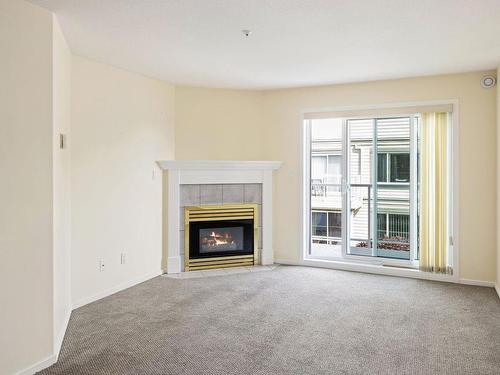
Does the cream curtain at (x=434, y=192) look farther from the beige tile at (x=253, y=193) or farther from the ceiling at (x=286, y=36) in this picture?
the beige tile at (x=253, y=193)

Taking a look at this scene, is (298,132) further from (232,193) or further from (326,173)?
(232,193)

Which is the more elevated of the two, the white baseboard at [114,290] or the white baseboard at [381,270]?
the white baseboard at [381,270]

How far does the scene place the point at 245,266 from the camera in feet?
17.5

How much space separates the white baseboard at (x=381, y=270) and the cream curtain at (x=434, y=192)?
0.09 meters

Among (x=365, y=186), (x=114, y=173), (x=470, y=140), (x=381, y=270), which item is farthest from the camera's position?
(x=365, y=186)

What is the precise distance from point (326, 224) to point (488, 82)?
2543 millimetres

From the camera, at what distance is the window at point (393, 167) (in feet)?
16.2

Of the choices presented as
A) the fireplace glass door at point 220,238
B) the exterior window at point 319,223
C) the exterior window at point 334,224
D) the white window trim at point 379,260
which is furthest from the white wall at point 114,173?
the exterior window at point 334,224

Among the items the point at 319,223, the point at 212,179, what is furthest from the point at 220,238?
the point at 319,223

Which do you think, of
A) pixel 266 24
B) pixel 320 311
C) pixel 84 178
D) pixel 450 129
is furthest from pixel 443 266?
pixel 84 178

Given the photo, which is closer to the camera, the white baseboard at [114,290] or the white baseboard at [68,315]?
the white baseboard at [68,315]
